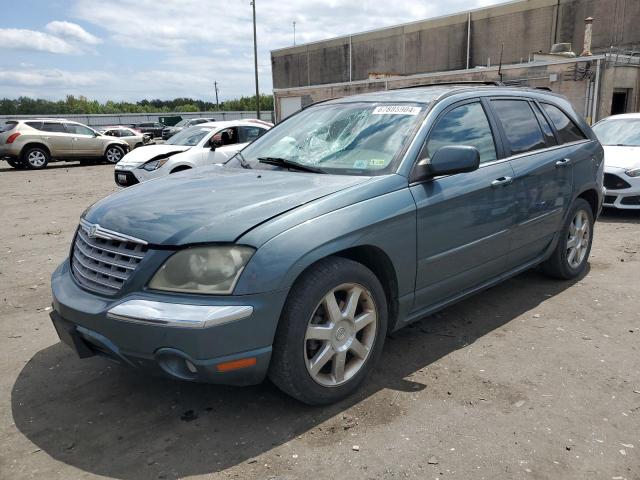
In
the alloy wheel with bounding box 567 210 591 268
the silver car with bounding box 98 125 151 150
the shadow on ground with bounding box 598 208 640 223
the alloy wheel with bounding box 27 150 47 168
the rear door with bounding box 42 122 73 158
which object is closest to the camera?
the alloy wheel with bounding box 567 210 591 268

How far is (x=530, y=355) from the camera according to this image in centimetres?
355

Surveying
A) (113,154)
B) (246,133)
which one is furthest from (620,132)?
(113,154)

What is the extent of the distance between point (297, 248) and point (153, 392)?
136 centimetres

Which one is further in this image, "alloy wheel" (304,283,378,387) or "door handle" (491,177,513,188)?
"door handle" (491,177,513,188)

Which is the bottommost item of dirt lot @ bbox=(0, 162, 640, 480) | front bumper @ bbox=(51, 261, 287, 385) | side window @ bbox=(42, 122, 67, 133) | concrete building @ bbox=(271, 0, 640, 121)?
dirt lot @ bbox=(0, 162, 640, 480)

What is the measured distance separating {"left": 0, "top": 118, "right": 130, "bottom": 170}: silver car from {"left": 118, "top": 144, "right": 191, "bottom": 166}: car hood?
9.70 m

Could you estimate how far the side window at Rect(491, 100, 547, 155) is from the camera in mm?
4086

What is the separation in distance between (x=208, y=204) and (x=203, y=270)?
48 centimetres

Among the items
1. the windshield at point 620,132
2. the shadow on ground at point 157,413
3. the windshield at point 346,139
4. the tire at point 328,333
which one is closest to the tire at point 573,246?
the shadow on ground at point 157,413

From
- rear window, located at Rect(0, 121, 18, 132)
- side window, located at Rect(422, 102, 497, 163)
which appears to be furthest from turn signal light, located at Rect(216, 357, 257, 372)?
rear window, located at Rect(0, 121, 18, 132)

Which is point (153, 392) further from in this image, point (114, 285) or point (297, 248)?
point (297, 248)

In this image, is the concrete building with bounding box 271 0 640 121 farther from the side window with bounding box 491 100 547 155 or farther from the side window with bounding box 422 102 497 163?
the side window with bounding box 422 102 497 163

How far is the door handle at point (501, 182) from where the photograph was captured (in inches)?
147

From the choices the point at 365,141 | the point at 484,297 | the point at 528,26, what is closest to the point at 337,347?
the point at 365,141
